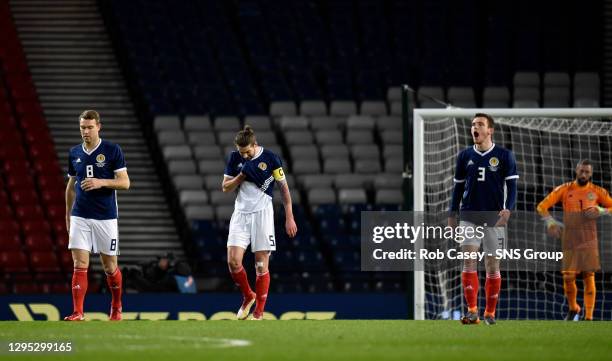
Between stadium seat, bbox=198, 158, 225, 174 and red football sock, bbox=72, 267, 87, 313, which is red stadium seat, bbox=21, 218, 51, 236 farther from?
red football sock, bbox=72, 267, 87, 313

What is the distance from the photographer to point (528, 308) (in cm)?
1702

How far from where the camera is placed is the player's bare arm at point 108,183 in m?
12.2

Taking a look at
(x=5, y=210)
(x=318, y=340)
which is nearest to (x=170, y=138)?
(x=5, y=210)

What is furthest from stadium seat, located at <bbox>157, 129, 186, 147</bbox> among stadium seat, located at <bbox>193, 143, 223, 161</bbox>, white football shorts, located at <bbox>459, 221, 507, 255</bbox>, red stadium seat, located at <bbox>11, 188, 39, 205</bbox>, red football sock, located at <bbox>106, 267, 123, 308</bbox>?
white football shorts, located at <bbox>459, 221, 507, 255</bbox>

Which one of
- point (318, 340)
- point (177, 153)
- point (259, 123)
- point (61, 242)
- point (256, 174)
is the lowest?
point (318, 340)

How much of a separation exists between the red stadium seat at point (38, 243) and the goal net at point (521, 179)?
23.8 ft

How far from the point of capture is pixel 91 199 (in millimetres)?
12469

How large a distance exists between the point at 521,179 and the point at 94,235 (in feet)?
25.7

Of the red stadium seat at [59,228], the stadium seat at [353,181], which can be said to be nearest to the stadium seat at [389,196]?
the stadium seat at [353,181]

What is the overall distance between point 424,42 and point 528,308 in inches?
396

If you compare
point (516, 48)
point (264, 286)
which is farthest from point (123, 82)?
point (264, 286)

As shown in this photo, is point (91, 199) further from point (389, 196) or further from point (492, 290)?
point (389, 196)

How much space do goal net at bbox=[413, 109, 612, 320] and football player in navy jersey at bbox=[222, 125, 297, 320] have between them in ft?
9.25

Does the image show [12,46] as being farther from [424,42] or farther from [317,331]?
[317,331]
